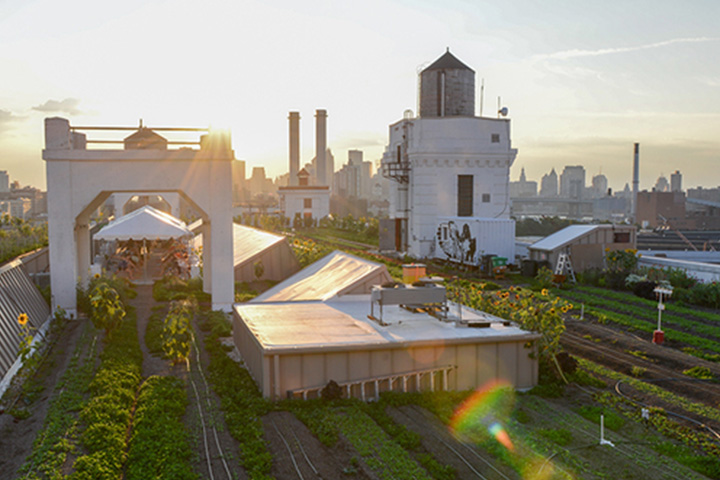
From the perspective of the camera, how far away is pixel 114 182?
763 inches

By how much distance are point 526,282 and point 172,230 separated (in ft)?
56.3

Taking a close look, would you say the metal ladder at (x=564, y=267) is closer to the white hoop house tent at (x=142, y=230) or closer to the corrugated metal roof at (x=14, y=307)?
the white hoop house tent at (x=142, y=230)

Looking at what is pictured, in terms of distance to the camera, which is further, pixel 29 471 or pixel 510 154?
pixel 510 154

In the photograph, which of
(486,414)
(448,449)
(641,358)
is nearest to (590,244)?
(641,358)

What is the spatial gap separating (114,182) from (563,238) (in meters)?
22.2

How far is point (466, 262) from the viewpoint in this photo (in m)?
32.8

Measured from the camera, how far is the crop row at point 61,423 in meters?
8.47

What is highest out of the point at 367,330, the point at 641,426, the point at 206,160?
the point at 206,160

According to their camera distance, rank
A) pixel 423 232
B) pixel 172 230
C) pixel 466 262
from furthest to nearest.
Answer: pixel 423 232, pixel 466 262, pixel 172 230

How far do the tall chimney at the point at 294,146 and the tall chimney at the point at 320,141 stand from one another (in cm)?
424

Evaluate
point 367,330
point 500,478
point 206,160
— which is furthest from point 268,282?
point 500,478

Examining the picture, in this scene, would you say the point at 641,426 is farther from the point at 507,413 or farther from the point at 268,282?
the point at 268,282

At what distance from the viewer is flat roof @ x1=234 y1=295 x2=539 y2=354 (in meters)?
11.6

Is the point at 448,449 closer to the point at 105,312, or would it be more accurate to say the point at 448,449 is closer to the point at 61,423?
the point at 61,423
